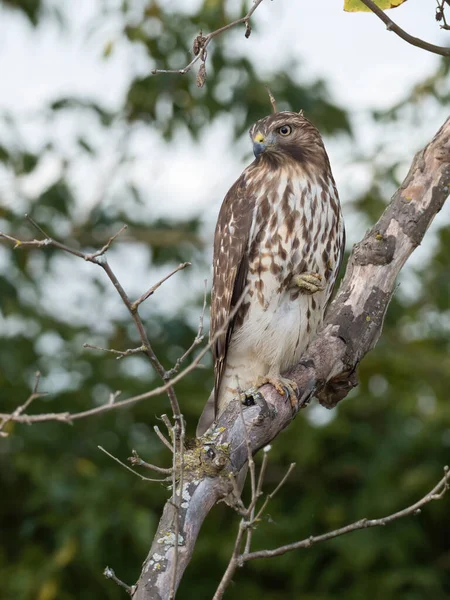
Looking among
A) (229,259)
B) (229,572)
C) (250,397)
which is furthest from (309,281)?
(229,572)

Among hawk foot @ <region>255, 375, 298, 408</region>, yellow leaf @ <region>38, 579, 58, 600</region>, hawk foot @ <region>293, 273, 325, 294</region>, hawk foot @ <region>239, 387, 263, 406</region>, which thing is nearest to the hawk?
hawk foot @ <region>293, 273, 325, 294</region>

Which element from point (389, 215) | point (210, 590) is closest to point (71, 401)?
point (210, 590)

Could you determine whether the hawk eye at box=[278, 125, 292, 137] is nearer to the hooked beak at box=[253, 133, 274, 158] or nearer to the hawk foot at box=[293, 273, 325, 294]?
the hooked beak at box=[253, 133, 274, 158]

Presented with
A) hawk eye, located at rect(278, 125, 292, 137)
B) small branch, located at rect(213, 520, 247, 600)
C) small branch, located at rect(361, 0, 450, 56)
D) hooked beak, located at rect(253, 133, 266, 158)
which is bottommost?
small branch, located at rect(213, 520, 247, 600)

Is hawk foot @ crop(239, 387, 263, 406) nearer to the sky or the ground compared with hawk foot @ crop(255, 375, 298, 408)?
nearer to the ground

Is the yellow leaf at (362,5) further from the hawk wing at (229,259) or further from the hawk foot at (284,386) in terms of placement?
the hawk foot at (284,386)

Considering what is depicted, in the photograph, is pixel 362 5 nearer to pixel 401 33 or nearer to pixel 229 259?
pixel 401 33

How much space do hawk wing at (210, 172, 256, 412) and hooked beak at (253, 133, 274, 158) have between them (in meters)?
0.14

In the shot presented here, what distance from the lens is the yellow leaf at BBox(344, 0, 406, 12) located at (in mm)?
3039

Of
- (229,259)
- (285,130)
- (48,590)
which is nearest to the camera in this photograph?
(229,259)

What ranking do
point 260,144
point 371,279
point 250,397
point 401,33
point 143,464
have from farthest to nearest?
point 260,144
point 371,279
point 250,397
point 401,33
point 143,464

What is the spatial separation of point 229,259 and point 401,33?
52.8 inches

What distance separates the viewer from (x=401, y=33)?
9.68 feet

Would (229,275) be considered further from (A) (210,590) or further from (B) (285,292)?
(A) (210,590)
